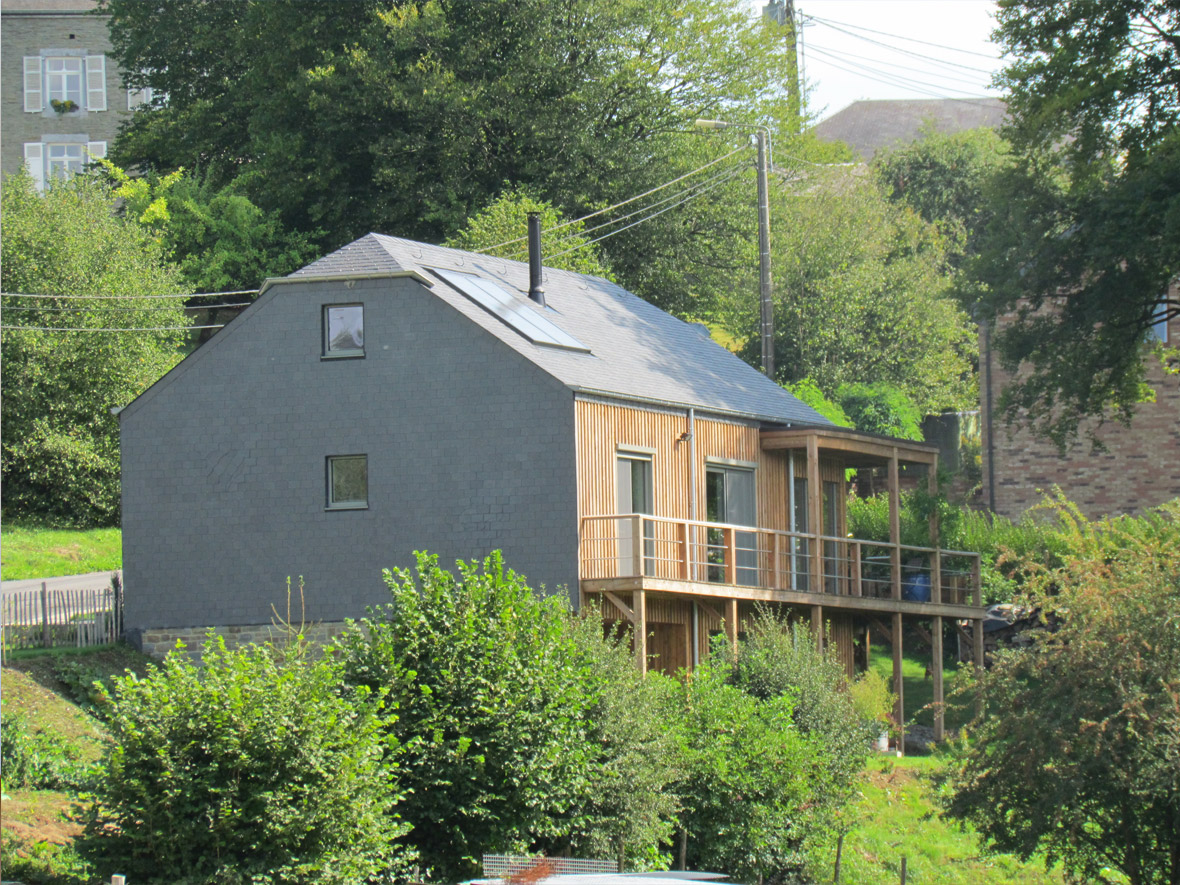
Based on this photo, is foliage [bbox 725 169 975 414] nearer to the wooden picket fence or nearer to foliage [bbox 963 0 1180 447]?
foliage [bbox 963 0 1180 447]

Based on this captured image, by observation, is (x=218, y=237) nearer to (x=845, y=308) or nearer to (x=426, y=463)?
(x=845, y=308)

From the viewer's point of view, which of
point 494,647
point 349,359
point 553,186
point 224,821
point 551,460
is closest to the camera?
point 224,821

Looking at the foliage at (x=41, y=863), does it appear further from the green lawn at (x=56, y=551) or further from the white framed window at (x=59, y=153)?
the white framed window at (x=59, y=153)

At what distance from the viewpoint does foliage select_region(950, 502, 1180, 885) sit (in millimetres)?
19609

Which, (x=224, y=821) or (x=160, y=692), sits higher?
(x=160, y=692)

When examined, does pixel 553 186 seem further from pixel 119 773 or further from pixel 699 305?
pixel 119 773

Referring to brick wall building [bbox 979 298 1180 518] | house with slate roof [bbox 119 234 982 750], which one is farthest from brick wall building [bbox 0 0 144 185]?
house with slate roof [bbox 119 234 982 750]

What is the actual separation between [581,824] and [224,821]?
16.3 feet

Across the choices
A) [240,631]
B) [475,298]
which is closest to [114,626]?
[240,631]

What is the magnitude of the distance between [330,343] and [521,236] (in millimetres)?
13848

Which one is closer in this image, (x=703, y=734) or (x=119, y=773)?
(x=119, y=773)

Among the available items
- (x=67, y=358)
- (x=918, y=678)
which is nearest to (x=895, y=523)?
(x=918, y=678)

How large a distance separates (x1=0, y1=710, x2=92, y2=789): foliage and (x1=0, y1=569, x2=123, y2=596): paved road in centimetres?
1338

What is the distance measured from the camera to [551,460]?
25.4 metres
